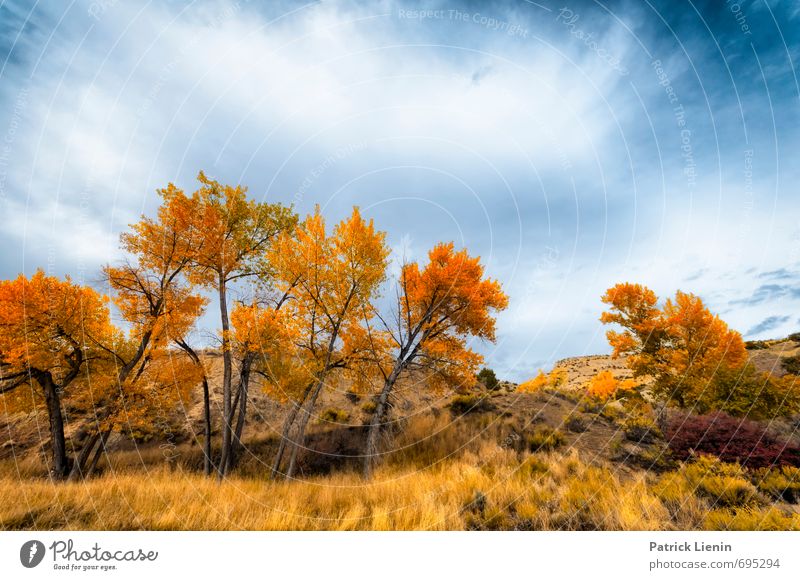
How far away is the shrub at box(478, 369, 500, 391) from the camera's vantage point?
2753 centimetres

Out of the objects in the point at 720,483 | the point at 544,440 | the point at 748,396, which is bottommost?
the point at 544,440

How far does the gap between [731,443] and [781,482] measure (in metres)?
2.14

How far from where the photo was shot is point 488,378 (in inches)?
1123

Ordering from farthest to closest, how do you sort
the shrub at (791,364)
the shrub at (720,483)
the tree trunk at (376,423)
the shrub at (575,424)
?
the shrub at (791,364), the shrub at (575,424), the tree trunk at (376,423), the shrub at (720,483)

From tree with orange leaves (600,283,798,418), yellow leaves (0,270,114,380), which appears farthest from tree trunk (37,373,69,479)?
tree with orange leaves (600,283,798,418)

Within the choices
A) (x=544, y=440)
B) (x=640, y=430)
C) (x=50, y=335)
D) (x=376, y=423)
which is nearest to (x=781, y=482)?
(x=544, y=440)

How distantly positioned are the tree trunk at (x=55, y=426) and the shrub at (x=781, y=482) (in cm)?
2215

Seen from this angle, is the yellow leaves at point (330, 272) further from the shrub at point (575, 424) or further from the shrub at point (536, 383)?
the shrub at point (536, 383)

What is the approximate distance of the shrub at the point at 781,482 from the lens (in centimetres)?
655

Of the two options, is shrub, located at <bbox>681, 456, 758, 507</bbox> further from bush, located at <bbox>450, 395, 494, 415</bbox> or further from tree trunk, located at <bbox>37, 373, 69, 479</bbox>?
tree trunk, located at <bbox>37, 373, 69, 479</bbox>

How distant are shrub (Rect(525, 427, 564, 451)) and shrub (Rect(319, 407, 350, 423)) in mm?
11646

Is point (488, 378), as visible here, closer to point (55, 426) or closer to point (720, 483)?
point (720, 483)

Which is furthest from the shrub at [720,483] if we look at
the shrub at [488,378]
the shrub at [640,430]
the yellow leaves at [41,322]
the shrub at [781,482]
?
the yellow leaves at [41,322]

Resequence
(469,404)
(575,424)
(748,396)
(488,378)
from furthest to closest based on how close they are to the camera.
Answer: (488,378)
(469,404)
(575,424)
(748,396)
